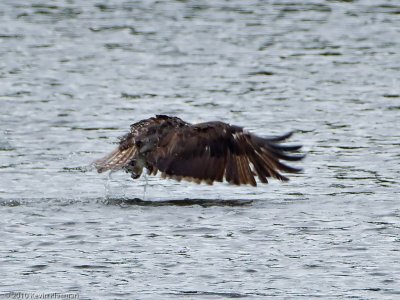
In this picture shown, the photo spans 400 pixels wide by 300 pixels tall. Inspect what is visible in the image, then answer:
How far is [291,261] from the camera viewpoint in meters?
9.19

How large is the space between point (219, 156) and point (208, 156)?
9cm

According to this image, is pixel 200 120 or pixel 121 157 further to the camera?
pixel 200 120

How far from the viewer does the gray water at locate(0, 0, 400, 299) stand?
8.92m

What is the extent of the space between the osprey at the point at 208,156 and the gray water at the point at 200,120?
0.35 metres

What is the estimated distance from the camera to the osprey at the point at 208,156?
419 inches

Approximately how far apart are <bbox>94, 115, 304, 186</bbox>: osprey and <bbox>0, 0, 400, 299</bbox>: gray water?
35 cm

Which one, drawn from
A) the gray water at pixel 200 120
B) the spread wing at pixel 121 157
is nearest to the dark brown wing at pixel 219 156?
the spread wing at pixel 121 157

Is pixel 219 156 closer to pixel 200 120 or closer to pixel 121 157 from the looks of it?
pixel 121 157

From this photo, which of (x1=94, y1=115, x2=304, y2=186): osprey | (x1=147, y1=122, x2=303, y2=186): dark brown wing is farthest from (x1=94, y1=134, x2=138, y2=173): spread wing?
(x1=147, y1=122, x2=303, y2=186): dark brown wing

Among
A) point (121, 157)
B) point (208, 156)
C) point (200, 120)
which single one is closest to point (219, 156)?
point (208, 156)

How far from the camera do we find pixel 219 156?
1071 cm

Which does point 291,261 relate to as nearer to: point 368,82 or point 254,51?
point 368,82

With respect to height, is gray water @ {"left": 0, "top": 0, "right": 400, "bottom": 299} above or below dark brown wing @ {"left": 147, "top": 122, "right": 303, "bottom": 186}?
below

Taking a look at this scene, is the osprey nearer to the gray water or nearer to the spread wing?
the spread wing
